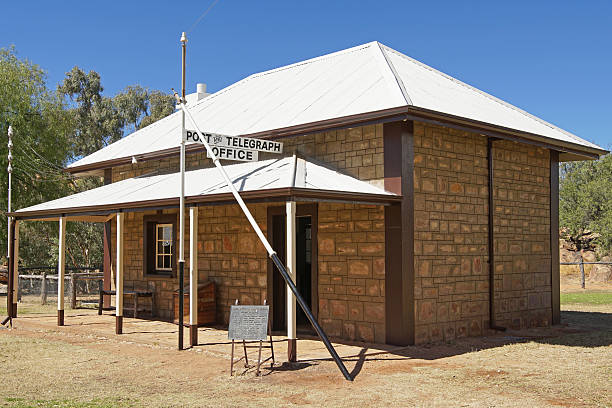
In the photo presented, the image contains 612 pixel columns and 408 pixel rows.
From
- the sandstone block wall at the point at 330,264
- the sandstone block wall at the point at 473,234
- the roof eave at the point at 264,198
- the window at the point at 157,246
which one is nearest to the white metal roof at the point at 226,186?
the roof eave at the point at 264,198

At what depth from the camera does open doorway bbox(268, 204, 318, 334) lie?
37.3ft

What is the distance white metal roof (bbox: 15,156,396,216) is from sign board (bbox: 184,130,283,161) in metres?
0.43

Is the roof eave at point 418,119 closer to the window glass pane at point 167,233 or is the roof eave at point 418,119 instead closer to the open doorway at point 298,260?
the open doorway at point 298,260

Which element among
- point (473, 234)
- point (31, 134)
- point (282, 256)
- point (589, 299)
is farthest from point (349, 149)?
point (31, 134)

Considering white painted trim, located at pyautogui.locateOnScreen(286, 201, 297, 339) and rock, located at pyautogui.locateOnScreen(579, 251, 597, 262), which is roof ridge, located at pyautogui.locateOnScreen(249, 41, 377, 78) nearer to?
white painted trim, located at pyautogui.locateOnScreen(286, 201, 297, 339)

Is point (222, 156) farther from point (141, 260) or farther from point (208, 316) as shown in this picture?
point (141, 260)

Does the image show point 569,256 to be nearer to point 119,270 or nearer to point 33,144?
point 33,144

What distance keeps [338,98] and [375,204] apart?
8.72 ft

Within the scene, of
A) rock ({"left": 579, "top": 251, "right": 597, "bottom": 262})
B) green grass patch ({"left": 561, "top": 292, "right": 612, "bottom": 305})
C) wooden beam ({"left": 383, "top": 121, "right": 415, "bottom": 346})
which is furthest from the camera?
rock ({"left": 579, "top": 251, "right": 597, "bottom": 262})

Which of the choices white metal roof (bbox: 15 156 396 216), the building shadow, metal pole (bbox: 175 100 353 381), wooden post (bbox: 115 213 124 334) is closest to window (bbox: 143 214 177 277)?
white metal roof (bbox: 15 156 396 216)

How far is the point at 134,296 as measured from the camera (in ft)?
48.5

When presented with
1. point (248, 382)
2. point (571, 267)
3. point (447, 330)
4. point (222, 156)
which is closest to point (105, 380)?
point (248, 382)

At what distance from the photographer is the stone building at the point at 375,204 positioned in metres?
10.4

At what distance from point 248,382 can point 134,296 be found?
25.2ft
